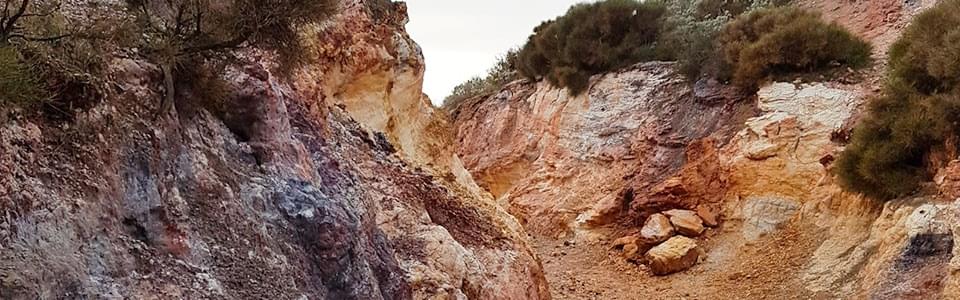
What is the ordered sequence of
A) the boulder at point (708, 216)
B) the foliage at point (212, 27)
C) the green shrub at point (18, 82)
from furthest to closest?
the boulder at point (708, 216), the foliage at point (212, 27), the green shrub at point (18, 82)

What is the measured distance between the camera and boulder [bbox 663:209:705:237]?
12281 millimetres

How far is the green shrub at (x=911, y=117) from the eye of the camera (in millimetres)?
9344

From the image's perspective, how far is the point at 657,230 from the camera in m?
12.3

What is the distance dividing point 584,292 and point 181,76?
796cm

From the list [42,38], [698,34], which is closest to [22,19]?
[42,38]

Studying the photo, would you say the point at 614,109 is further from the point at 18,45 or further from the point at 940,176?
the point at 18,45

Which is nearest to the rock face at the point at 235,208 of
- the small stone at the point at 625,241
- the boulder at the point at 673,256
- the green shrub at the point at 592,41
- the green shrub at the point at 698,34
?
the boulder at the point at 673,256

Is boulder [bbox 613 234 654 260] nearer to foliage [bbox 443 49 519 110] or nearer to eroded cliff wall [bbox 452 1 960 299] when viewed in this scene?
eroded cliff wall [bbox 452 1 960 299]

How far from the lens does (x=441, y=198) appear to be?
24.1 feet

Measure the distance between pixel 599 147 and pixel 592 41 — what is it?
2.96 meters

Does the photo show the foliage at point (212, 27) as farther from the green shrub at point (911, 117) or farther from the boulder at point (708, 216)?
the boulder at point (708, 216)

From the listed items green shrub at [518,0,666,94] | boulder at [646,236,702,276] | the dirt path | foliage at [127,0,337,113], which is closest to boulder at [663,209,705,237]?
the dirt path

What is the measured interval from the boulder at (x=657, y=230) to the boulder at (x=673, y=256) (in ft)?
1.16

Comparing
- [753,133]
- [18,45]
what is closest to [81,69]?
[18,45]
